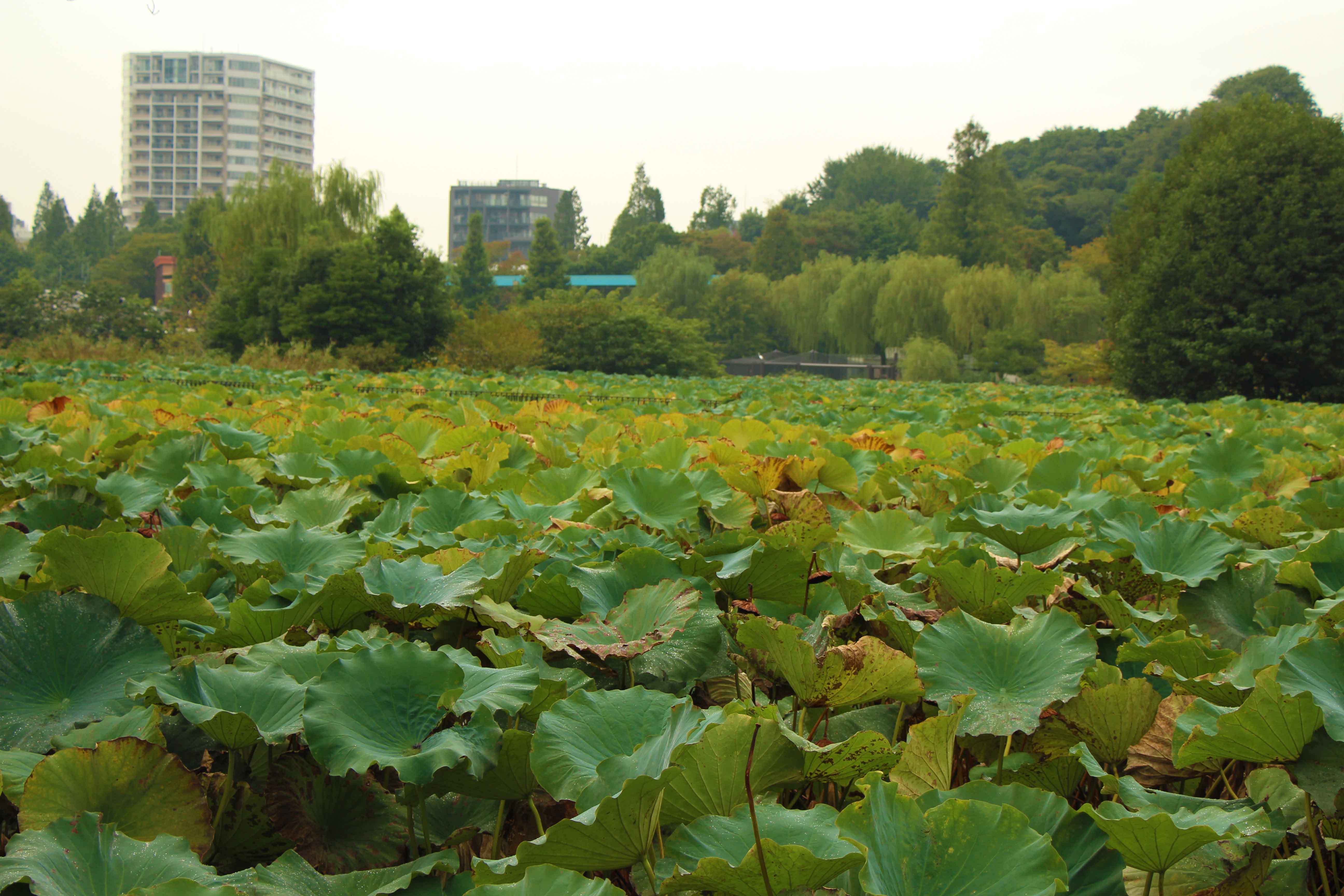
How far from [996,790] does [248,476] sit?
1.73 m

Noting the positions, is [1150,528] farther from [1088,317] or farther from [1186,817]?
[1088,317]

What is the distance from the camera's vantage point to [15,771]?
0.72 metres

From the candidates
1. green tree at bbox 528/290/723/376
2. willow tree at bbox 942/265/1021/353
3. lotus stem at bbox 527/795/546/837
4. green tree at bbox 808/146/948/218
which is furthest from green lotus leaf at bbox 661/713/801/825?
green tree at bbox 808/146/948/218

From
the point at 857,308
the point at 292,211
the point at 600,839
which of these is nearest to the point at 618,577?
the point at 600,839

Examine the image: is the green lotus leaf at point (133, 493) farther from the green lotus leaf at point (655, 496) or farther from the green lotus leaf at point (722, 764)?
the green lotus leaf at point (722, 764)

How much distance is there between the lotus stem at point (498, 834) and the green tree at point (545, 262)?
59.4 meters

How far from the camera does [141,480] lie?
1709 mm

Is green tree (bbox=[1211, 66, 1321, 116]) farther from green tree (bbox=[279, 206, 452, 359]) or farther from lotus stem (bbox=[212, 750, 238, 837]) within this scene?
lotus stem (bbox=[212, 750, 238, 837])

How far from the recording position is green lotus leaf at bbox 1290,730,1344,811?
2.40ft

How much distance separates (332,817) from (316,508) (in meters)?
0.93

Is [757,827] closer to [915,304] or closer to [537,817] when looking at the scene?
[537,817]

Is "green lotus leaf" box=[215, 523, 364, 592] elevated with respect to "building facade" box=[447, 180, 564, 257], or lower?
lower

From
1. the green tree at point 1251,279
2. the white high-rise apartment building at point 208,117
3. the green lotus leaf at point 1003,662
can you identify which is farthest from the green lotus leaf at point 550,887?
the white high-rise apartment building at point 208,117

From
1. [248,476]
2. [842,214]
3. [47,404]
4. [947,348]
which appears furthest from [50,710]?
[842,214]
